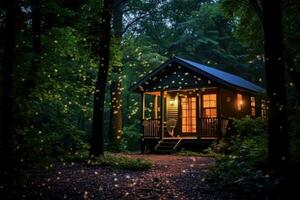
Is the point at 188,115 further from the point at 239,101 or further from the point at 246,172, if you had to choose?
the point at 246,172

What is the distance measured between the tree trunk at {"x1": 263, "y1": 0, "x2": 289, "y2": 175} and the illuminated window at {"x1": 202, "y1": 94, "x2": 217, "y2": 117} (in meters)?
14.0

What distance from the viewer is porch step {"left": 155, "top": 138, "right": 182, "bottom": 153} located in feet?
65.6

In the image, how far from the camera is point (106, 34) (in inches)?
573

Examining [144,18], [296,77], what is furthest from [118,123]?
[296,77]

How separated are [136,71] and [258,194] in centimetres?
2433

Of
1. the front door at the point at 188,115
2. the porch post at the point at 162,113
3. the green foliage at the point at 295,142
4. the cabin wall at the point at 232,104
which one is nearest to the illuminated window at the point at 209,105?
the cabin wall at the point at 232,104

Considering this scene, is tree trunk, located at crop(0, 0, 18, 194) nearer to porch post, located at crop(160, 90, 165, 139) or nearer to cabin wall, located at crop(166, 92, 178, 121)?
porch post, located at crop(160, 90, 165, 139)

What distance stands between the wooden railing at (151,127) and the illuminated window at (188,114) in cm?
221

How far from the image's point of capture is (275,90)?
8.21 m

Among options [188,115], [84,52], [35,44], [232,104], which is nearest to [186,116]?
[188,115]

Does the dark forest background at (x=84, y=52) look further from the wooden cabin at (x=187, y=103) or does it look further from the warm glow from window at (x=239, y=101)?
the warm glow from window at (x=239, y=101)

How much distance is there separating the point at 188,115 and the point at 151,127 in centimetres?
268

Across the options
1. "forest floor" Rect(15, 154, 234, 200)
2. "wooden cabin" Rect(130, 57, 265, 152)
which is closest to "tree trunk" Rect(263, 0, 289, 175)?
"forest floor" Rect(15, 154, 234, 200)

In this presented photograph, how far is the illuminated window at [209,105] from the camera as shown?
73.6 ft
